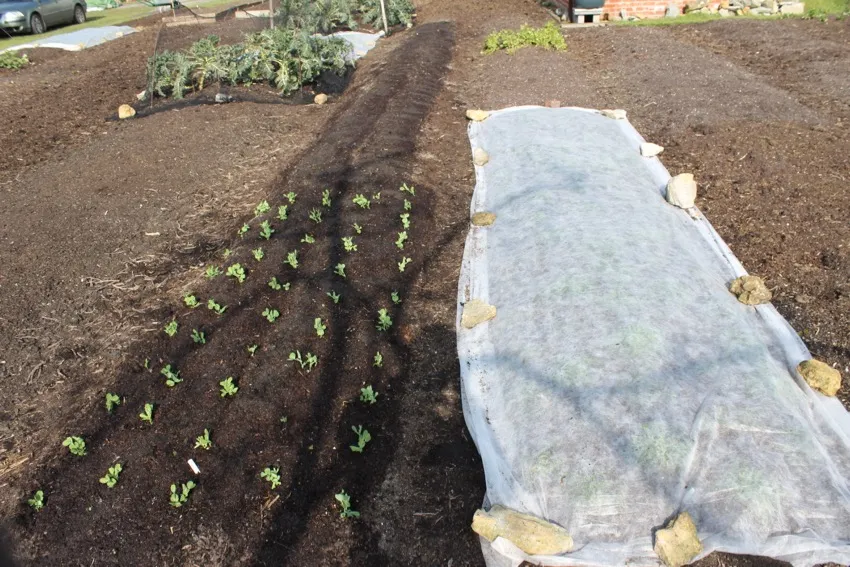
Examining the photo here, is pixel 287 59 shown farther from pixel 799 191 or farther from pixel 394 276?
pixel 799 191

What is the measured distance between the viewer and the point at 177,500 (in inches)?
121

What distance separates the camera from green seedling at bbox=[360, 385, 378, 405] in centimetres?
358

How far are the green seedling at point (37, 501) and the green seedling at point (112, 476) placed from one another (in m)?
0.31

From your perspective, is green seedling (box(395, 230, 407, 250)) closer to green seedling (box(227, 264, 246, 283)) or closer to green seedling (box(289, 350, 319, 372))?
green seedling (box(227, 264, 246, 283))

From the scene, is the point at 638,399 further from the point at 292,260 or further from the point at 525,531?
the point at 292,260

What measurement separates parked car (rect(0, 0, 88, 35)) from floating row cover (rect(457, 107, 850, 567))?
59.2 ft

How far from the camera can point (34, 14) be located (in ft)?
53.5

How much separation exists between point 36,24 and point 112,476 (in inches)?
735

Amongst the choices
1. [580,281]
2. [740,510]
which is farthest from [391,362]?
[740,510]

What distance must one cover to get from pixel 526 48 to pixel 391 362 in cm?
917

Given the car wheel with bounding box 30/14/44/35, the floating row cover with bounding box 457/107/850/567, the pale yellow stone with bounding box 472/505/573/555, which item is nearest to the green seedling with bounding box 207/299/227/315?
the floating row cover with bounding box 457/107/850/567

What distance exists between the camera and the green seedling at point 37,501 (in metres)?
3.09

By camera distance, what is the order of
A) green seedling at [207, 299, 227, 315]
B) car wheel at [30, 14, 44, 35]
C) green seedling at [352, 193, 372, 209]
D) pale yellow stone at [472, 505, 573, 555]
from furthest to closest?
car wheel at [30, 14, 44, 35] → green seedling at [352, 193, 372, 209] → green seedling at [207, 299, 227, 315] → pale yellow stone at [472, 505, 573, 555]

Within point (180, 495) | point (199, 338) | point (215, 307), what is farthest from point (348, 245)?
point (180, 495)
